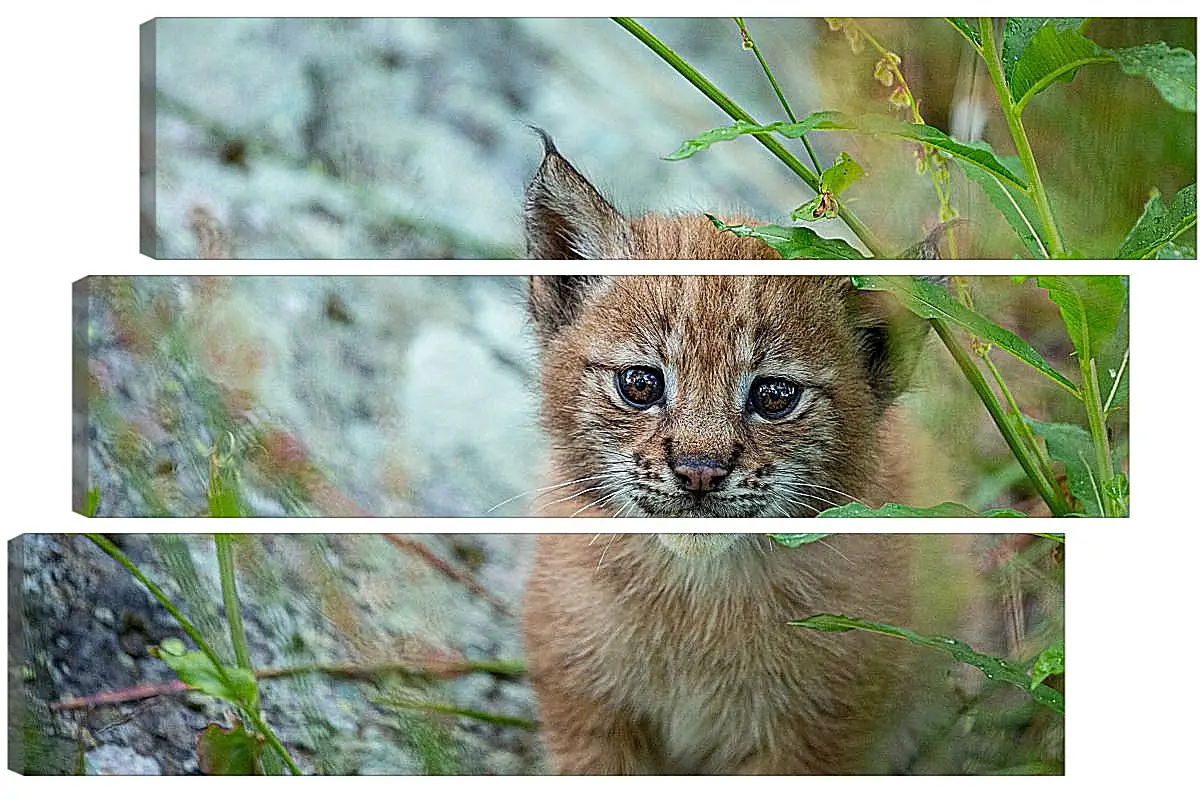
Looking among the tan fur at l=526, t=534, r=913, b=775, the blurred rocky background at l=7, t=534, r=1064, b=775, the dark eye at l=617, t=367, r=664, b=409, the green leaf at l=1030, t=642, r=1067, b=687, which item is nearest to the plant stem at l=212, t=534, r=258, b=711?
the blurred rocky background at l=7, t=534, r=1064, b=775

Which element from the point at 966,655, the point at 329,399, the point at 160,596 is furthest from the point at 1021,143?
the point at 160,596

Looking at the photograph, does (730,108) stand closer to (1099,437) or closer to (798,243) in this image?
(798,243)

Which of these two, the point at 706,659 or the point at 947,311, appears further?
the point at 706,659

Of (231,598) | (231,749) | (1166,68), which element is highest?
(1166,68)

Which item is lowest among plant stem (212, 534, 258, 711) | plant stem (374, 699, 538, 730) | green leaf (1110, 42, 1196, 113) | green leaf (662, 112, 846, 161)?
plant stem (374, 699, 538, 730)

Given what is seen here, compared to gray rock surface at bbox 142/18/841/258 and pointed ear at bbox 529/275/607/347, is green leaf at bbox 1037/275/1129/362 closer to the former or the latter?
gray rock surface at bbox 142/18/841/258

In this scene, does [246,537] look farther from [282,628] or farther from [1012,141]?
[1012,141]

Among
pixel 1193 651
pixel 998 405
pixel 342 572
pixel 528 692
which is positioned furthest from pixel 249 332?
pixel 1193 651

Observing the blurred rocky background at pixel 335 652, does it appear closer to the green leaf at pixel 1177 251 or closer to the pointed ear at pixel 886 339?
the pointed ear at pixel 886 339
